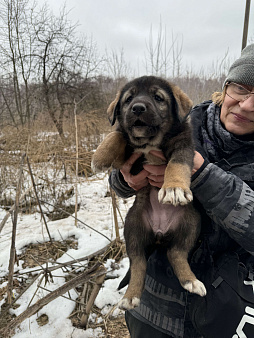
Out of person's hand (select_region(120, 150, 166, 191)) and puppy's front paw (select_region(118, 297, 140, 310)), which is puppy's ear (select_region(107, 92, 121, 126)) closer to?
person's hand (select_region(120, 150, 166, 191))

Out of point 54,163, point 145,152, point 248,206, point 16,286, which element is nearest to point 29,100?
point 54,163

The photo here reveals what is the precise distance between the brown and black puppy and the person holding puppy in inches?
3.5

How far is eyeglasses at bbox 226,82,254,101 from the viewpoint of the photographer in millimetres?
1890

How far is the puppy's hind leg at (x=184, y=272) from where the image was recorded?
5.40 feet

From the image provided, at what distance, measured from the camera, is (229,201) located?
4.87ft

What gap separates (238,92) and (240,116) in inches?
7.9

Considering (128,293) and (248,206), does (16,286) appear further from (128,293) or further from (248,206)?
(248,206)

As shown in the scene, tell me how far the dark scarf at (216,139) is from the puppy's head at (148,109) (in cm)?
21

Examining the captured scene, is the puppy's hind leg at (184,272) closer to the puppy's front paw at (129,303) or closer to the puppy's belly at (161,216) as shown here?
the puppy's belly at (161,216)

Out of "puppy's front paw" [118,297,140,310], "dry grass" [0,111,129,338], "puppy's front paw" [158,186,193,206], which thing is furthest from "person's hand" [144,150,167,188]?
"dry grass" [0,111,129,338]

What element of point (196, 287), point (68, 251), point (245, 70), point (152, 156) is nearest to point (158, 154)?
point (152, 156)

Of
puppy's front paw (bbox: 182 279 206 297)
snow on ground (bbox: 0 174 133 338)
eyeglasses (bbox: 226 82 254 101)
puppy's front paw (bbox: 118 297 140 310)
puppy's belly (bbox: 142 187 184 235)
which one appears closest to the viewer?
puppy's front paw (bbox: 182 279 206 297)

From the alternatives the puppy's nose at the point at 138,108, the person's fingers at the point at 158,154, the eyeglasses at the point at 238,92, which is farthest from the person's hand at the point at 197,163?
the eyeglasses at the point at 238,92

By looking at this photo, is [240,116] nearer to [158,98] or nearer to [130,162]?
[158,98]
